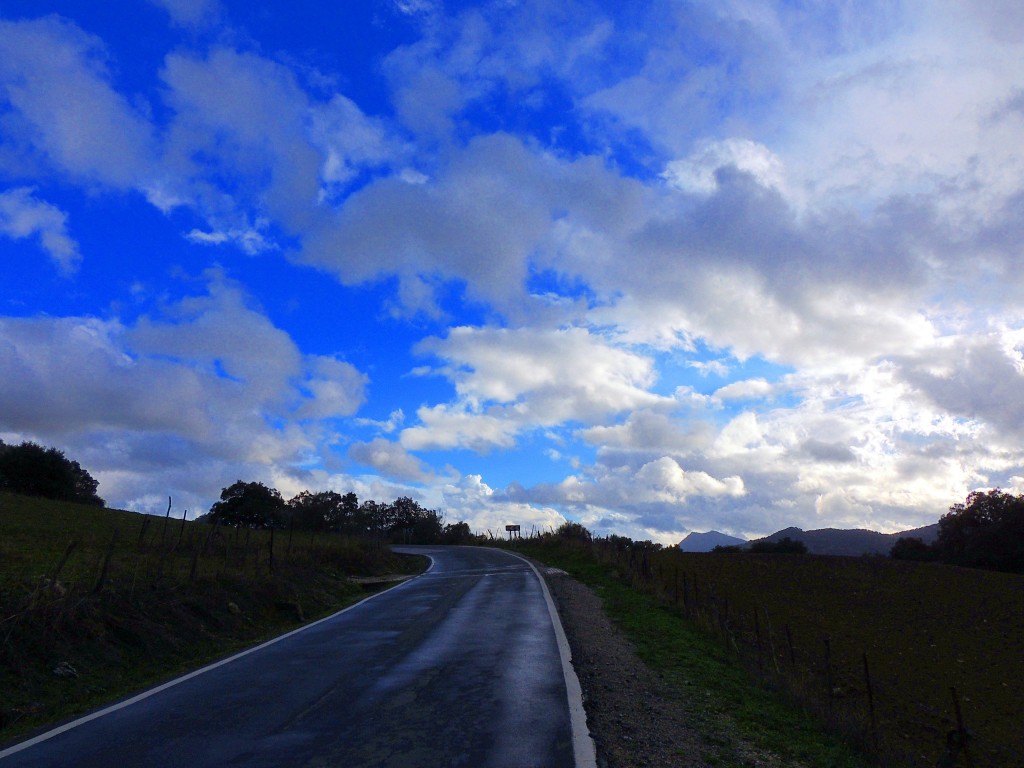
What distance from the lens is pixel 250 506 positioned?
78.8 m

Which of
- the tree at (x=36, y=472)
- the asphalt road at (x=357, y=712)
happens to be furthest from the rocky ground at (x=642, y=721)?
the tree at (x=36, y=472)

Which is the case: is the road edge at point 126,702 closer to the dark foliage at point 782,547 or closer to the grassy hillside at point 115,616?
the grassy hillside at point 115,616

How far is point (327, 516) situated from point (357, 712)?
275ft

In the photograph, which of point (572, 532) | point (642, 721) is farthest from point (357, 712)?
point (572, 532)

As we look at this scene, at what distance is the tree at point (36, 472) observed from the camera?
58875mm

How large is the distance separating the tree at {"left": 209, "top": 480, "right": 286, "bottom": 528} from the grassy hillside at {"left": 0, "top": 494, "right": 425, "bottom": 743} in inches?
2164

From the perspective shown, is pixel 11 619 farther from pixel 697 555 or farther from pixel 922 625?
pixel 697 555

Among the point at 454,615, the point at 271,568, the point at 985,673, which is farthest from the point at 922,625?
the point at 271,568

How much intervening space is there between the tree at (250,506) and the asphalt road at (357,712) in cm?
6942

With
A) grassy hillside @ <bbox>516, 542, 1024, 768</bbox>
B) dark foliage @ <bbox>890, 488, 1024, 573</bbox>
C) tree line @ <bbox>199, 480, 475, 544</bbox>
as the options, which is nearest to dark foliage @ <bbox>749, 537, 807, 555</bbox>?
dark foliage @ <bbox>890, 488, 1024, 573</bbox>

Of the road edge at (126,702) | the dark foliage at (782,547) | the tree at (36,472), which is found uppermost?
the tree at (36,472)

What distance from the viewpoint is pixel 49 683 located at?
9.96m

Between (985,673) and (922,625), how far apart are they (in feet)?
19.6

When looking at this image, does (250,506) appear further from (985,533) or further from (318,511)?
(985,533)
